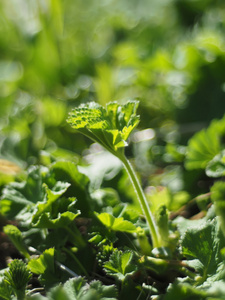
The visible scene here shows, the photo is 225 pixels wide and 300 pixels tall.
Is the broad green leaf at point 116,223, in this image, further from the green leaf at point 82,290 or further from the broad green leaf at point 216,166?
the broad green leaf at point 216,166

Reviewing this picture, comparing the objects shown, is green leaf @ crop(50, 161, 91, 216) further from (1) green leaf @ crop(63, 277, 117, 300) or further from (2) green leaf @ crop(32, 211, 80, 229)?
(1) green leaf @ crop(63, 277, 117, 300)

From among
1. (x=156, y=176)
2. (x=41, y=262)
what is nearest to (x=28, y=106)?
(x=156, y=176)

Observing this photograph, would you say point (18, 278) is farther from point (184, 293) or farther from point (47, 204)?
point (184, 293)

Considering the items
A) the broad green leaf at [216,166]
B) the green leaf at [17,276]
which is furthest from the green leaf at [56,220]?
the broad green leaf at [216,166]

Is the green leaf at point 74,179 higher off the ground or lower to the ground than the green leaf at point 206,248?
higher

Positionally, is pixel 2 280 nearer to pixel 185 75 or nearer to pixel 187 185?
pixel 187 185

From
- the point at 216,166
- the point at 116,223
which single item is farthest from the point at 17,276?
the point at 216,166

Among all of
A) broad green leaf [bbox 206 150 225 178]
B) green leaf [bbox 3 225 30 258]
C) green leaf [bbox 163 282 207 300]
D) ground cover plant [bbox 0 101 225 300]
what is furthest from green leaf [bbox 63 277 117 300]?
broad green leaf [bbox 206 150 225 178]

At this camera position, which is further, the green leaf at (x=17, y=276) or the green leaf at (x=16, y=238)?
the green leaf at (x=16, y=238)
